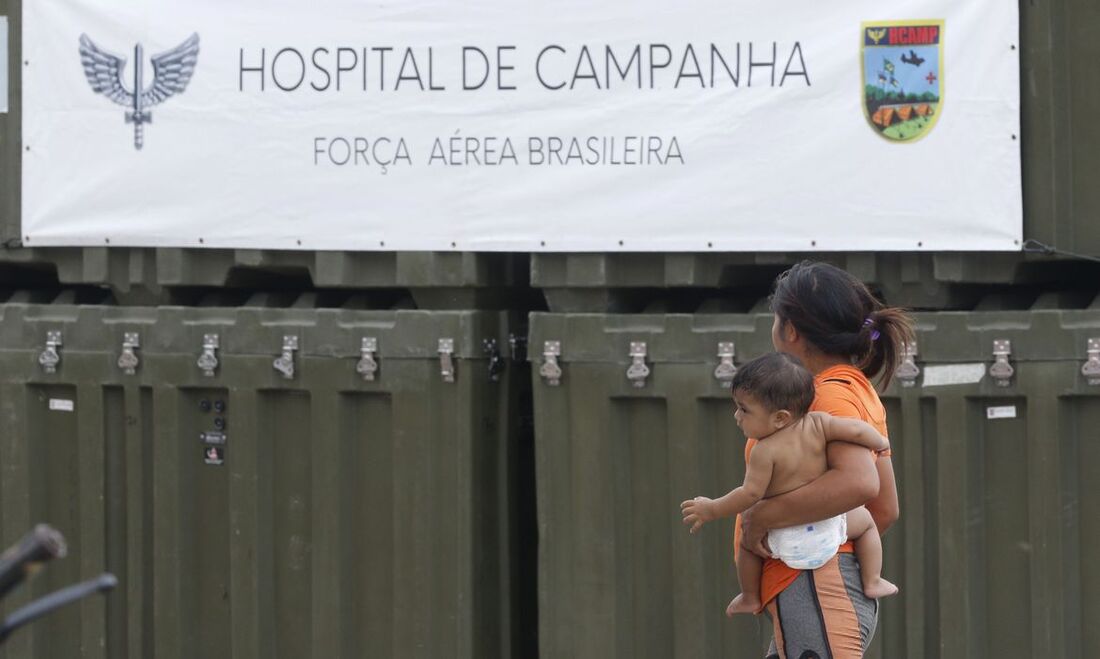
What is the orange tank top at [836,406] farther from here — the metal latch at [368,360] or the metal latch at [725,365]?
the metal latch at [368,360]

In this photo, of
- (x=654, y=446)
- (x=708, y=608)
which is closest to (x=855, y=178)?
(x=654, y=446)

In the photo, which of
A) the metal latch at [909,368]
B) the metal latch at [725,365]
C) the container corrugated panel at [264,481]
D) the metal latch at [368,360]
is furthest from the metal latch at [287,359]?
the metal latch at [909,368]

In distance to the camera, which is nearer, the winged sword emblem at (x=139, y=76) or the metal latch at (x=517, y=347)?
the metal latch at (x=517, y=347)

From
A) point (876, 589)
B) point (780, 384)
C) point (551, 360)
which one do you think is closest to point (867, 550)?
point (876, 589)

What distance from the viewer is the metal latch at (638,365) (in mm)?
5500

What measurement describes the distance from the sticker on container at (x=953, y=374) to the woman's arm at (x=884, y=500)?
1.52 m

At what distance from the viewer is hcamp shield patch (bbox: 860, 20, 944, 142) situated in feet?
17.2

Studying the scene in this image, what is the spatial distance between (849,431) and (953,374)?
1.89 m

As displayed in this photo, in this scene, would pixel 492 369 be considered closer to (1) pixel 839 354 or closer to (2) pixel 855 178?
(2) pixel 855 178

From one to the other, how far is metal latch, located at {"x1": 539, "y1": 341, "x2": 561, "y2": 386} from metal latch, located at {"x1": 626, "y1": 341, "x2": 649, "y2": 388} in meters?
0.27

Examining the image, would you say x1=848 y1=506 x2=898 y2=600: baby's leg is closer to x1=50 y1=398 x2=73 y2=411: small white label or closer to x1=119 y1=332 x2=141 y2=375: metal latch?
x1=119 y1=332 x2=141 y2=375: metal latch

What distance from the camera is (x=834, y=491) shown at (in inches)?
136

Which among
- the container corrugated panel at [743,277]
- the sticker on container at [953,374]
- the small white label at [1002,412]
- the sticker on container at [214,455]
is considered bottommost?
the sticker on container at [214,455]

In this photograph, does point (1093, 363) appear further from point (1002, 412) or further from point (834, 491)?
point (834, 491)
